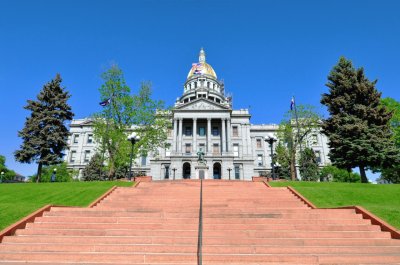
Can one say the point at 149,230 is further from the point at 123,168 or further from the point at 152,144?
the point at 123,168

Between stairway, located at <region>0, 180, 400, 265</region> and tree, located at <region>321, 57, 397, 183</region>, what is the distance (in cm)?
1555

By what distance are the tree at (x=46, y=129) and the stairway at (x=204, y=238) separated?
75.4 ft

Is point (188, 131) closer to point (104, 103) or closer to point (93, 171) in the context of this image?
point (93, 171)

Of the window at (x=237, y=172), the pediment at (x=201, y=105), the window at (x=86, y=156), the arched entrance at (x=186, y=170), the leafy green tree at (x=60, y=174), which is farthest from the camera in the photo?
the window at (x=86, y=156)

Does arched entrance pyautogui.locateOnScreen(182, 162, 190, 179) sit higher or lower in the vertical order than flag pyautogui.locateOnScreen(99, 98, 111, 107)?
lower

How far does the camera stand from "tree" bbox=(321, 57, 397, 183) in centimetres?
2292

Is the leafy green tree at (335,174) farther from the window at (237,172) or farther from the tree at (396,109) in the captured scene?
the tree at (396,109)

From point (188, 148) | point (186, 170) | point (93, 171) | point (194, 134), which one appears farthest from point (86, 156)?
point (194, 134)

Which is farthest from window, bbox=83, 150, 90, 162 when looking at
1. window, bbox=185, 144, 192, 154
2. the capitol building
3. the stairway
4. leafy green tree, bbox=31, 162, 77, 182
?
the stairway

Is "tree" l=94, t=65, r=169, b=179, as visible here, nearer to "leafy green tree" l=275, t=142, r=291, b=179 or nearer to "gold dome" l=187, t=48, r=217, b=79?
"leafy green tree" l=275, t=142, r=291, b=179

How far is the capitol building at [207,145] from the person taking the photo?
165 ft

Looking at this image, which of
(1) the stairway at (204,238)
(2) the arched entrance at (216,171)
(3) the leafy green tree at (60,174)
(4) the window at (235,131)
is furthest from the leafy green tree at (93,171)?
(1) the stairway at (204,238)

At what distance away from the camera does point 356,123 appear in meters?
23.8

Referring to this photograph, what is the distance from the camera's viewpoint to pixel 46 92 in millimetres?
31812
